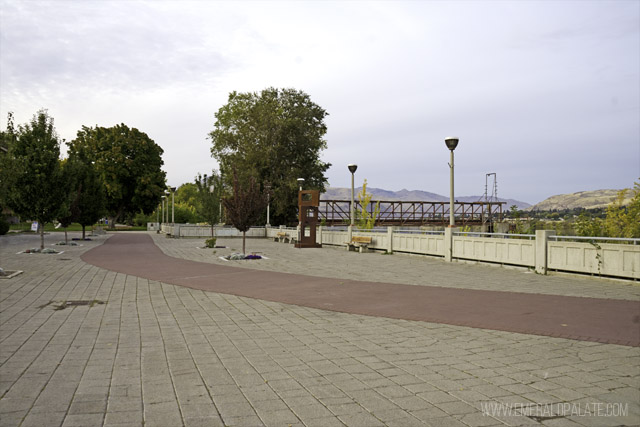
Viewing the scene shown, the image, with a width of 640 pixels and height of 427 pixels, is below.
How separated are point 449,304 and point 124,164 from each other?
61.6 meters

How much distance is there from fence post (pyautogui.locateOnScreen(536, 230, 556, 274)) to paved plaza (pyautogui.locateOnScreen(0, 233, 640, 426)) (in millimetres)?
7662

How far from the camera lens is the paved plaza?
13.1ft

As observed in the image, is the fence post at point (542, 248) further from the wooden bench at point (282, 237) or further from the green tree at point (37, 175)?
the wooden bench at point (282, 237)

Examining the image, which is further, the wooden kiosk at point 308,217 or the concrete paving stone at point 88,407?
the wooden kiosk at point 308,217

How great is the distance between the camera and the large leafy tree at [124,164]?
62938mm

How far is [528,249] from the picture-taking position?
15109 mm

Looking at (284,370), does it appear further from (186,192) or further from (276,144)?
(186,192)

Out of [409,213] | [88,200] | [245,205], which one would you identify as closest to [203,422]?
[245,205]

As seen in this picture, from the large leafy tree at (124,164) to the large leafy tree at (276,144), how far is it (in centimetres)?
1889

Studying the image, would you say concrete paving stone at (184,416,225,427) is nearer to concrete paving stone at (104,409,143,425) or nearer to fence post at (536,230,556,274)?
concrete paving stone at (104,409,143,425)

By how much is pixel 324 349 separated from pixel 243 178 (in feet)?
128

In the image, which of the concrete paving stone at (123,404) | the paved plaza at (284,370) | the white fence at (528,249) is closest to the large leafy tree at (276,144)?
the white fence at (528,249)

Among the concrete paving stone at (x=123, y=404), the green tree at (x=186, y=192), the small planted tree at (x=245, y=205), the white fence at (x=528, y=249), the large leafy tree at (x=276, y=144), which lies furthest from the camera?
the green tree at (x=186, y=192)

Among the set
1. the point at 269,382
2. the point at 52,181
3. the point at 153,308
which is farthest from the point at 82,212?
the point at 269,382
